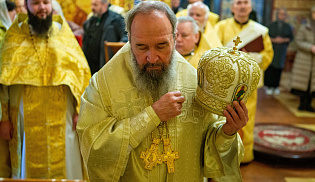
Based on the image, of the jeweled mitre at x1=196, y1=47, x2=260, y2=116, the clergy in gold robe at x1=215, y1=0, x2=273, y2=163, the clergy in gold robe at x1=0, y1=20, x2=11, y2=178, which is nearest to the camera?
the jeweled mitre at x1=196, y1=47, x2=260, y2=116

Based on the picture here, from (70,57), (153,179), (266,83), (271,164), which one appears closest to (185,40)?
(70,57)

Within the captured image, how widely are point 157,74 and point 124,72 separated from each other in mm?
229

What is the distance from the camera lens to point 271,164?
16.1 ft

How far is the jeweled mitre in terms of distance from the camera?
5.36 ft

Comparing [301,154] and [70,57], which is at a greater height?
[70,57]

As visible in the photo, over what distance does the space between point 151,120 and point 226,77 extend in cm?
44

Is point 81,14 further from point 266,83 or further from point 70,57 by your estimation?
point 266,83

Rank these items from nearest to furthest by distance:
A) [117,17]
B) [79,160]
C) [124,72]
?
[124,72]
[79,160]
[117,17]

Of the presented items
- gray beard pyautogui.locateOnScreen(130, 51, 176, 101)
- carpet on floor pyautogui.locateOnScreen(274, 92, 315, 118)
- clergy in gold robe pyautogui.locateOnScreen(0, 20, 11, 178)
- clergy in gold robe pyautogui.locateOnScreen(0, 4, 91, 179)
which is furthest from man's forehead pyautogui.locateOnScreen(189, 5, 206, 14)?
carpet on floor pyautogui.locateOnScreen(274, 92, 315, 118)

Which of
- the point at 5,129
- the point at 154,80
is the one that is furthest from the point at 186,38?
the point at 5,129

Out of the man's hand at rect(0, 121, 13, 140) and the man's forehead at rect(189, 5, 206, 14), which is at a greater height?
the man's forehead at rect(189, 5, 206, 14)

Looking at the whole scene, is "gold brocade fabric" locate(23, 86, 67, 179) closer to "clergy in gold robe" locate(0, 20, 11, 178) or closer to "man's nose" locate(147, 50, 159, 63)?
"clergy in gold robe" locate(0, 20, 11, 178)

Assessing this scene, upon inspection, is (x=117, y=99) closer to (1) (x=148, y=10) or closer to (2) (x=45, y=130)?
(1) (x=148, y=10)

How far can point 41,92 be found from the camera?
3.22m
